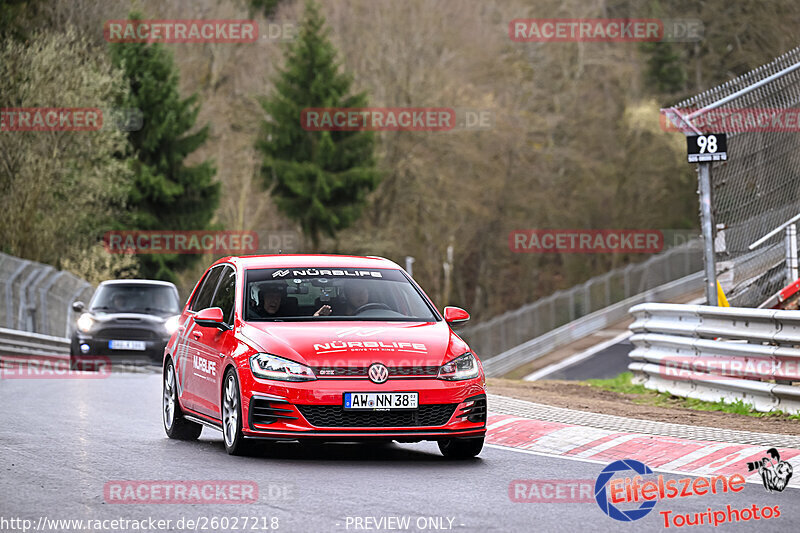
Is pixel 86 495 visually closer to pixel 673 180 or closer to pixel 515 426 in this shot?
pixel 515 426

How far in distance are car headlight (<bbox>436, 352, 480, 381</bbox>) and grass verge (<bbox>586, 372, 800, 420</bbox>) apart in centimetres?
421

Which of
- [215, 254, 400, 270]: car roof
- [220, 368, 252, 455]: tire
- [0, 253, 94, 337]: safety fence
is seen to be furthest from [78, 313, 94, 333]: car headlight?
[220, 368, 252, 455]: tire

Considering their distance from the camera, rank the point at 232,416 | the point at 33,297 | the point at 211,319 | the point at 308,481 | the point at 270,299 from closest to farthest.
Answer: the point at 308,481 < the point at 232,416 < the point at 211,319 < the point at 270,299 < the point at 33,297

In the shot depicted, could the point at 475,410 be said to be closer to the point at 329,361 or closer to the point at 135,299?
the point at 329,361

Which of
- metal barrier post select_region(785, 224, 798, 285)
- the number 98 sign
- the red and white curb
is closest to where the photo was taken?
the red and white curb

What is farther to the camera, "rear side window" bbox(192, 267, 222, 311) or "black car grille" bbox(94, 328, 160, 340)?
"black car grille" bbox(94, 328, 160, 340)

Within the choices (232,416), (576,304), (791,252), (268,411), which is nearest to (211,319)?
(232,416)

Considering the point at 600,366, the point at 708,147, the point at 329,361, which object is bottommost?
the point at 600,366

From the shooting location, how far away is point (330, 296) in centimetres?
1132

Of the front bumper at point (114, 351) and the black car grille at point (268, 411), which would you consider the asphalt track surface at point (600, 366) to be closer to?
the front bumper at point (114, 351)

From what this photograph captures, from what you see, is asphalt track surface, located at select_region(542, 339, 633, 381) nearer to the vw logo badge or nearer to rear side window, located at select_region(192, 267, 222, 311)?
rear side window, located at select_region(192, 267, 222, 311)

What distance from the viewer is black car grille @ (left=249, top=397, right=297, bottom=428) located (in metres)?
9.96

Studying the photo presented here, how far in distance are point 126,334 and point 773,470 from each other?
52.3 ft

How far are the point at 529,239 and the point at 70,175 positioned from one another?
2906 cm
